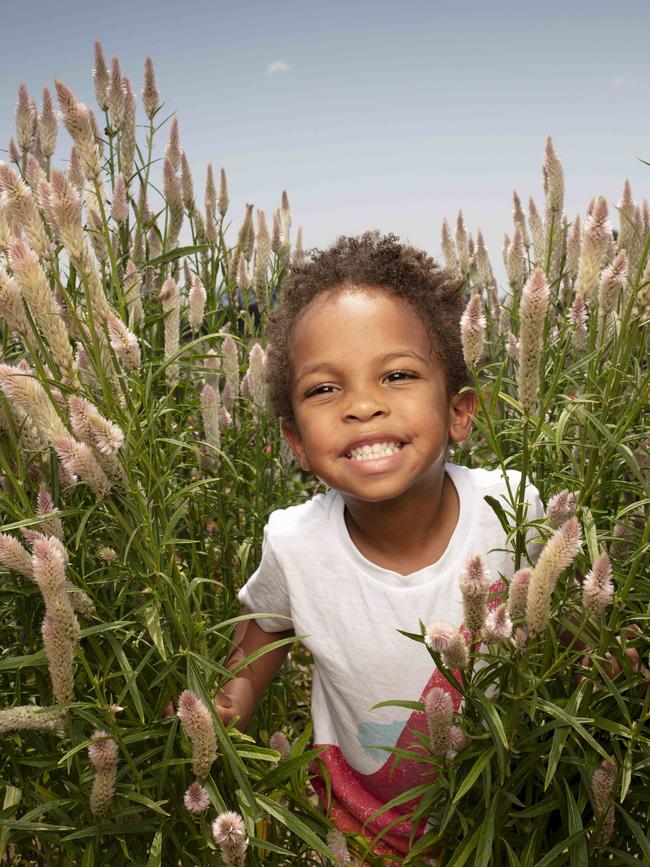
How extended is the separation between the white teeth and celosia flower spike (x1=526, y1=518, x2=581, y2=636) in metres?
0.75

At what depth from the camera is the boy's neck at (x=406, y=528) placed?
7.66 feet

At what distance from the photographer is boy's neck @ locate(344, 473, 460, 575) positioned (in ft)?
7.66

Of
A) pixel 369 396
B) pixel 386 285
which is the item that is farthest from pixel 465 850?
pixel 386 285

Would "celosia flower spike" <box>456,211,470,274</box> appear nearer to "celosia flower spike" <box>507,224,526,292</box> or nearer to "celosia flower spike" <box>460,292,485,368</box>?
"celosia flower spike" <box>507,224,526,292</box>

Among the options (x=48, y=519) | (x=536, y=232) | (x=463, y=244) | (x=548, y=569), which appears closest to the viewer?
(x=548, y=569)

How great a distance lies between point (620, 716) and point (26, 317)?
1536mm

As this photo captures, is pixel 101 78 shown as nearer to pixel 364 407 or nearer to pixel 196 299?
pixel 196 299

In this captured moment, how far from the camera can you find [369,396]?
216 cm

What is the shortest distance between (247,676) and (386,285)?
1.18 metres

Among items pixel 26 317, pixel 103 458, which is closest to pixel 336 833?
pixel 103 458

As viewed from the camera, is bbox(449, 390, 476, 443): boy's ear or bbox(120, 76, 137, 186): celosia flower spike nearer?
bbox(449, 390, 476, 443): boy's ear

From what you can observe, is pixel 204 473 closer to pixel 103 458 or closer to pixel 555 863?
pixel 103 458

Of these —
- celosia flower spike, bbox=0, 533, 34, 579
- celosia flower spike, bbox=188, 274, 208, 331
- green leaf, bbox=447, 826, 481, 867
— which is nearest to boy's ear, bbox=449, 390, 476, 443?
celosia flower spike, bbox=188, 274, 208, 331

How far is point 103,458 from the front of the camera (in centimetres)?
163
